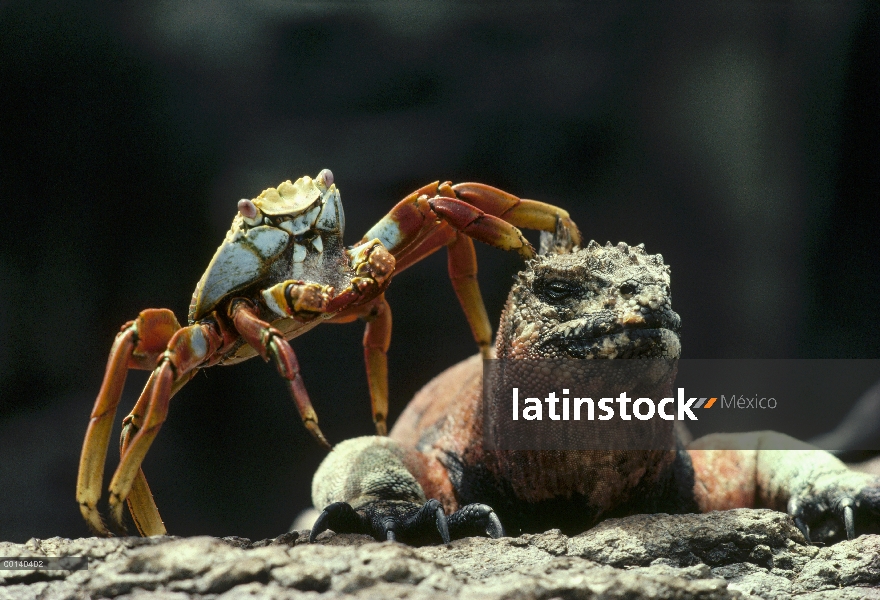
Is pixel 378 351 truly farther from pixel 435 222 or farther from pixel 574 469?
pixel 574 469

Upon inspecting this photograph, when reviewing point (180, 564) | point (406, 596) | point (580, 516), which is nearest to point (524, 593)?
point (406, 596)

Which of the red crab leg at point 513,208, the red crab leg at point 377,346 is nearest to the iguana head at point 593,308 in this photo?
the red crab leg at point 513,208

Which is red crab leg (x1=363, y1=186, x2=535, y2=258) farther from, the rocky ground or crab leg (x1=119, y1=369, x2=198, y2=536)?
the rocky ground

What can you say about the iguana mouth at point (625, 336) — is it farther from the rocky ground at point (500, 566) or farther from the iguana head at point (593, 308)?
the rocky ground at point (500, 566)

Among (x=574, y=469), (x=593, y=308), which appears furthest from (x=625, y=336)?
(x=574, y=469)

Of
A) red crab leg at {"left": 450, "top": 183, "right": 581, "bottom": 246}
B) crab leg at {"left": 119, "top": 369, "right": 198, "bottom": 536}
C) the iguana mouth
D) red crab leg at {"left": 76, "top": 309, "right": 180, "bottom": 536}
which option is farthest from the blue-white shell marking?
the iguana mouth
